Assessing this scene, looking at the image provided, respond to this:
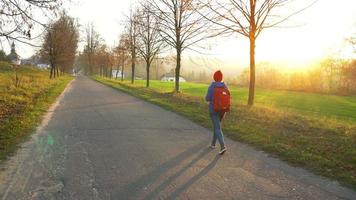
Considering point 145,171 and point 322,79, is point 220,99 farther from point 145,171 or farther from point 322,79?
point 322,79

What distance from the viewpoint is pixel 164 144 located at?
9.27m

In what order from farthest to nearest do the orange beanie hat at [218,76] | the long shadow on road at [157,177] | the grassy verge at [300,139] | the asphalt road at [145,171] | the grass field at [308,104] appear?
1. the grass field at [308,104]
2. the orange beanie hat at [218,76]
3. the grassy verge at [300,139]
4. the asphalt road at [145,171]
5. the long shadow on road at [157,177]

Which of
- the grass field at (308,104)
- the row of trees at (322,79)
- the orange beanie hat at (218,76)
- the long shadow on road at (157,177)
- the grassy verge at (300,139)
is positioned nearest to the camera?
the long shadow on road at (157,177)

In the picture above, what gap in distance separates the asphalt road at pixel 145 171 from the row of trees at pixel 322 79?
5686cm

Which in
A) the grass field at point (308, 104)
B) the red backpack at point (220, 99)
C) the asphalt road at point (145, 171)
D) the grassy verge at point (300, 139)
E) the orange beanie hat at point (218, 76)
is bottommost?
the grass field at point (308, 104)

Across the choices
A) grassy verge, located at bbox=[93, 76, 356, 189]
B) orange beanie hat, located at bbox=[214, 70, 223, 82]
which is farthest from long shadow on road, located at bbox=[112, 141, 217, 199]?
grassy verge, located at bbox=[93, 76, 356, 189]

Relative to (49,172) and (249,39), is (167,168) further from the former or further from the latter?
(249,39)

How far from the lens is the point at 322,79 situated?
2621 inches

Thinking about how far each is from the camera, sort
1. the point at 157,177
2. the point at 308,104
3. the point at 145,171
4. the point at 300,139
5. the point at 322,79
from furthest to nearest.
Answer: the point at 322,79, the point at 308,104, the point at 300,139, the point at 145,171, the point at 157,177

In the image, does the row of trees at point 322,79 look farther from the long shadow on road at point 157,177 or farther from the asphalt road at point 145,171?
the long shadow on road at point 157,177

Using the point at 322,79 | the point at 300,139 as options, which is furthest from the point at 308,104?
the point at 322,79

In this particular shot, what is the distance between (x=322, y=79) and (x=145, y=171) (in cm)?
6551

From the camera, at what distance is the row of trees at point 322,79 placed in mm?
61281

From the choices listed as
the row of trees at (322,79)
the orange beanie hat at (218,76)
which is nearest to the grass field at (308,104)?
the row of trees at (322,79)
